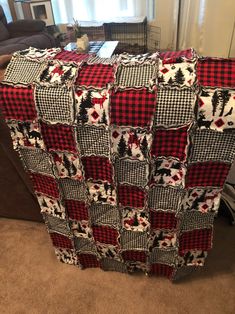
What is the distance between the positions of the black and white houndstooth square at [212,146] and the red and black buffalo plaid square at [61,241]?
757 millimetres

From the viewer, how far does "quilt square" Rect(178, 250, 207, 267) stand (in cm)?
121

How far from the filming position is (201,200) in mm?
988

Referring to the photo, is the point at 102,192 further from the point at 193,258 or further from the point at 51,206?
the point at 193,258

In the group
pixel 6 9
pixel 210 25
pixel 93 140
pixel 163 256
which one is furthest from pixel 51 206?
pixel 6 9

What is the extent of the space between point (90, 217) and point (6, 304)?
2.18ft

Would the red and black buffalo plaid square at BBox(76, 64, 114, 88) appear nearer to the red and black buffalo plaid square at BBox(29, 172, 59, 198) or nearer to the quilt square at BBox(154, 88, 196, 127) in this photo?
the quilt square at BBox(154, 88, 196, 127)

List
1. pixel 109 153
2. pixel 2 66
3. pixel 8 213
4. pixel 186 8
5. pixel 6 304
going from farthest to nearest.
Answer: pixel 186 8
pixel 8 213
pixel 6 304
pixel 2 66
pixel 109 153

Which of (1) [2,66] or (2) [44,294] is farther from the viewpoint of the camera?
(2) [44,294]

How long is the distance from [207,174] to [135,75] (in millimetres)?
400

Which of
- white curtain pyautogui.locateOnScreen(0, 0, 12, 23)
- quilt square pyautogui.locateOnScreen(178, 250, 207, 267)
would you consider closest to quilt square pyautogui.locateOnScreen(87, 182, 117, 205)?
quilt square pyautogui.locateOnScreen(178, 250, 207, 267)

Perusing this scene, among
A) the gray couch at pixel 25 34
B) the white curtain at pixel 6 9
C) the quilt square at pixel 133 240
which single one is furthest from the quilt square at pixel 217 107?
the white curtain at pixel 6 9

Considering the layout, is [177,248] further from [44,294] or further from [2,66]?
[2,66]

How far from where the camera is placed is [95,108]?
2.62 feet

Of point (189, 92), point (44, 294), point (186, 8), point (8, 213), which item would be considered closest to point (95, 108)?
point (189, 92)
